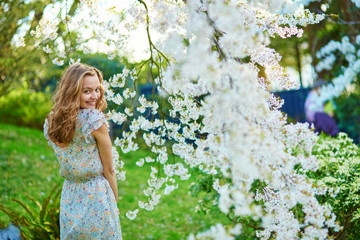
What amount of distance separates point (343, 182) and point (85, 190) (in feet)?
6.25

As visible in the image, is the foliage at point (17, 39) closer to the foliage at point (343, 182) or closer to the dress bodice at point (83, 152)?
the dress bodice at point (83, 152)

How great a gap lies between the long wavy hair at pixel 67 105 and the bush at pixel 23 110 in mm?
8276

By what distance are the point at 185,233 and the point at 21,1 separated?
10.4ft

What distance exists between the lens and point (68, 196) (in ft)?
7.70

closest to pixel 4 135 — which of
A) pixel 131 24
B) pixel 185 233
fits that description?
pixel 185 233

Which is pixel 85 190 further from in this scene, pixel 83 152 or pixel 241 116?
pixel 241 116

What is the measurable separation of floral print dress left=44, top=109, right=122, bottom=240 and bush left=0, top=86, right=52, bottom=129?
27.4ft

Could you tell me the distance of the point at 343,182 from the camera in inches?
117

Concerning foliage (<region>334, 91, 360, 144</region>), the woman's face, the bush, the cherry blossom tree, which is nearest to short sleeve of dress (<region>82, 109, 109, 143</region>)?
the woman's face

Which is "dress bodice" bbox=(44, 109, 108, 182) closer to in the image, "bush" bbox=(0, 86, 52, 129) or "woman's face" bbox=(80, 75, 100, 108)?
"woman's face" bbox=(80, 75, 100, 108)

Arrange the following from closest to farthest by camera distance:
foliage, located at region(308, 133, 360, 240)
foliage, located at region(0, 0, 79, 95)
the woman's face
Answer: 1. the woman's face
2. foliage, located at region(308, 133, 360, 240)
3. foliage, located at region(0, 0, 79, 95)

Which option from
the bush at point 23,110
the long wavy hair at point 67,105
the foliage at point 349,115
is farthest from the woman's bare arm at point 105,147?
the bush at point 23,110

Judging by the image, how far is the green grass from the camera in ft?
16.2

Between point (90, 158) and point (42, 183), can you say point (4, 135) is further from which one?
point (90, 158)
